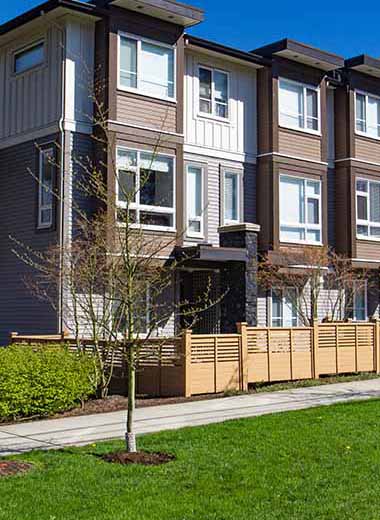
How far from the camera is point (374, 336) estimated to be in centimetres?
1927

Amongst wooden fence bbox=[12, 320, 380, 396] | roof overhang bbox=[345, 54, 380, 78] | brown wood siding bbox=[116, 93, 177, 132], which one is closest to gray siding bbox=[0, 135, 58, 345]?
brown wood siding bbox=[116, 93, 177, 132]

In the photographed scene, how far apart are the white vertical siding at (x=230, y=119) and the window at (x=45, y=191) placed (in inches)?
163

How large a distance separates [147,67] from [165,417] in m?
10.7

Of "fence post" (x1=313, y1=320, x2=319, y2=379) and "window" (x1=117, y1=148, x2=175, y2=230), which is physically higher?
"window" (x1=117, y1=148, x2=175, y2=230)

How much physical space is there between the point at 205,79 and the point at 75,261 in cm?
811

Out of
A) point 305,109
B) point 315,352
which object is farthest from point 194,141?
point 315,352

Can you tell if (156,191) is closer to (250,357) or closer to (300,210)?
(300,210)

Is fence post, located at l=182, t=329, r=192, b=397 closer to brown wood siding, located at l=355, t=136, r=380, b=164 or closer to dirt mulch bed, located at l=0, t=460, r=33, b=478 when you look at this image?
dirt mulch bed, located at l=0, t=460, r=33, b=478

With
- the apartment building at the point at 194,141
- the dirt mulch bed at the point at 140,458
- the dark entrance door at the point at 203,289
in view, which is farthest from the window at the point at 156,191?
the dirt mulch bed at the point at 140,458

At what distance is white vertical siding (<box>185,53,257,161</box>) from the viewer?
21.6m

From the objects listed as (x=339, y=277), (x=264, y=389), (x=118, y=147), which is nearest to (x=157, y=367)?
(x=264, y=389)

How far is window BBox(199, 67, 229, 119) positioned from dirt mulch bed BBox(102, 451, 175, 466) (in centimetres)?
1447

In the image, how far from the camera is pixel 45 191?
1927cm

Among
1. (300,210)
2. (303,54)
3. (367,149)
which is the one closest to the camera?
(303,54)
